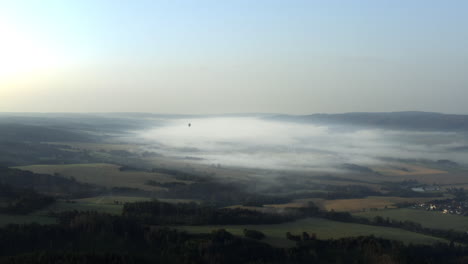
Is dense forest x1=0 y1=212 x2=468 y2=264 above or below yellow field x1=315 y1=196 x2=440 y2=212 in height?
above

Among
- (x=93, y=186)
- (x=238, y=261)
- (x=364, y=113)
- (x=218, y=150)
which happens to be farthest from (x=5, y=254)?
(x=364, y=113)

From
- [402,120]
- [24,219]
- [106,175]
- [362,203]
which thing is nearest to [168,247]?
[24,219]

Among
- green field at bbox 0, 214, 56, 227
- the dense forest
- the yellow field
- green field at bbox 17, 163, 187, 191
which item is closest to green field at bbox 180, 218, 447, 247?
the dense forest

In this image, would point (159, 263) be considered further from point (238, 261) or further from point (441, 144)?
point (441, 144)

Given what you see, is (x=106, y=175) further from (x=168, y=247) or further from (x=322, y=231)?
(x=168, y=247)

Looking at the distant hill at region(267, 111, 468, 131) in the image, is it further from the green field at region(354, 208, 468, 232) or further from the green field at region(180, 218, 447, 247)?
the green field at region(180, 218, 447, 247)

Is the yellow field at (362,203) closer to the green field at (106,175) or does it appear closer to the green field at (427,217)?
the green field at (427,217)
